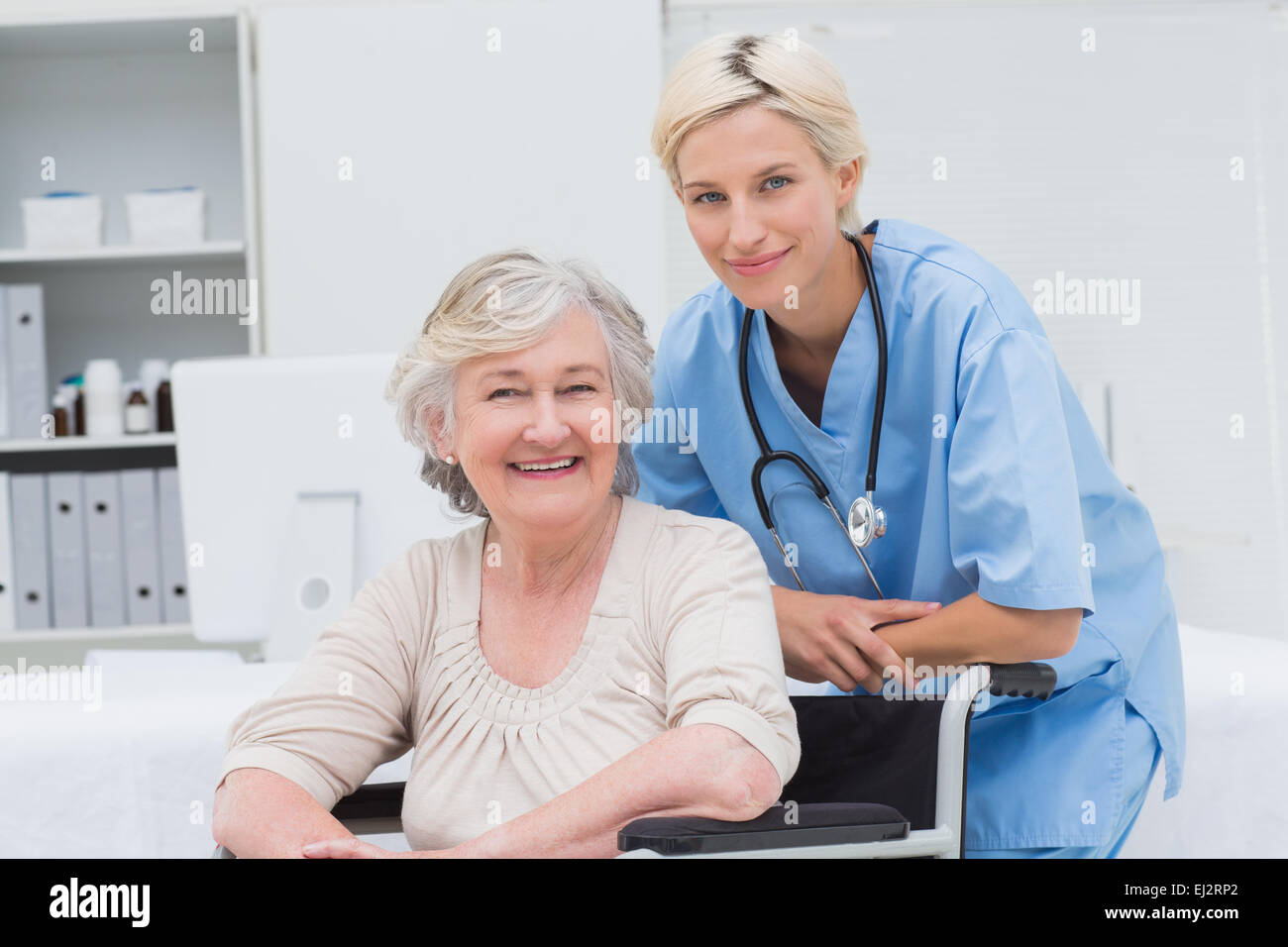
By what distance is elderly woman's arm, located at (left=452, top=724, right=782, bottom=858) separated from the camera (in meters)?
0.99

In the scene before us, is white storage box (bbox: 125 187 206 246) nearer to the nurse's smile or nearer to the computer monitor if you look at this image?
the computer monitor

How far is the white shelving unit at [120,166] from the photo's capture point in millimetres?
3346

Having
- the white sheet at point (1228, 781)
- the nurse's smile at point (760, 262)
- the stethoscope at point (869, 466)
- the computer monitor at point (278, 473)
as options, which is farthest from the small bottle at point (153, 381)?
the white sheet at point (1228, 781)

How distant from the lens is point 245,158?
3.08 metres

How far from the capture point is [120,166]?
3.41m

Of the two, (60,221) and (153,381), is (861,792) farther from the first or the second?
(60,221)

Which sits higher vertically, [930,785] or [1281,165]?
[1281,165]

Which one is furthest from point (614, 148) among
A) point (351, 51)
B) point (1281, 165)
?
point (1281, 165)

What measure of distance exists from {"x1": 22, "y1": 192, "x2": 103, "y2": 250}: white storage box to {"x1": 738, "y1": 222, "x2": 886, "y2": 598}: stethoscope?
7.89 feet

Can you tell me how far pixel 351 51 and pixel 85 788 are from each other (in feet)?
7.49

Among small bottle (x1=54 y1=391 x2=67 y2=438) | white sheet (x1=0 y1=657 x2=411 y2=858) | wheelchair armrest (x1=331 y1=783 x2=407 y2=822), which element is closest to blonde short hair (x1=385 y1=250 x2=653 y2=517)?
wheelchair armrest (x1=331 y1=783 x2=407 y2=822)

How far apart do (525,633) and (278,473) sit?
596mm

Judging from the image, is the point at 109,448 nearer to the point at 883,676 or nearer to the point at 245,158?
the point at 245,158

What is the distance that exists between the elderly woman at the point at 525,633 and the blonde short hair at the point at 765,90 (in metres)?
0.20
